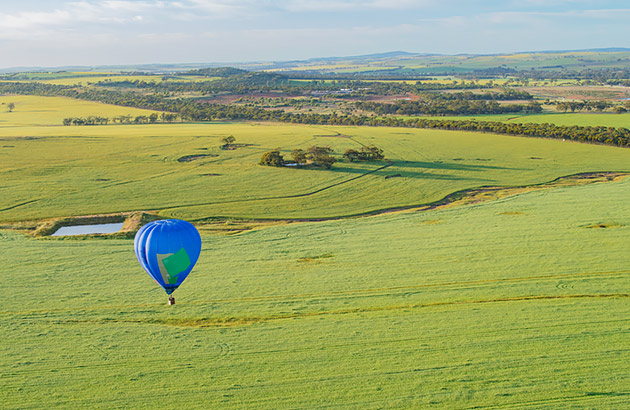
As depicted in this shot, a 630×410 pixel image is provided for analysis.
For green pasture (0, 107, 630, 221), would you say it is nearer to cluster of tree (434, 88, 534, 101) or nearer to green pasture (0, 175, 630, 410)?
green pasture (0, 175, 630, 410)

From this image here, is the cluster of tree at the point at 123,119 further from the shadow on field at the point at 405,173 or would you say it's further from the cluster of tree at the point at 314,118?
the shadow on field at the point at 405,173

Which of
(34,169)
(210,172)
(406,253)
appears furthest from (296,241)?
(34,169)

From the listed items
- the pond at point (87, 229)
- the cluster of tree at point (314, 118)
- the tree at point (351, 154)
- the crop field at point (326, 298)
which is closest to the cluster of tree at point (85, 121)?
the cluster of tree at point (314, 118)

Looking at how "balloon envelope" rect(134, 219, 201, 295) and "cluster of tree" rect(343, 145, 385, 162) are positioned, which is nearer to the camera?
"balloon envelope" rect(134, 219, 201, 295)

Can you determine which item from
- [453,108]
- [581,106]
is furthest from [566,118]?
[453,108]

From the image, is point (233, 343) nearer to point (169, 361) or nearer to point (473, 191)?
point (169, 361)

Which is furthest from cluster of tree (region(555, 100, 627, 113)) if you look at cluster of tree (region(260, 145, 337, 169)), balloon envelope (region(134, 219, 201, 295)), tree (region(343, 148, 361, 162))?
balloon envelope (region(134, 219, 201, 295))

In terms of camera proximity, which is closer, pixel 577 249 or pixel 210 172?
pixel 577 249
